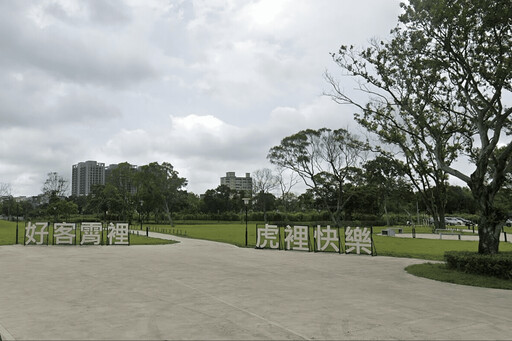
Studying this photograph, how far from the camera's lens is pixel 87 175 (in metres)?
114

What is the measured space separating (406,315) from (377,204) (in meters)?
47.2

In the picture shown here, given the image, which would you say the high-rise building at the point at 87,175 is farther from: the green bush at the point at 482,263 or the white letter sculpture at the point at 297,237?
the green bush at the point at 482,263

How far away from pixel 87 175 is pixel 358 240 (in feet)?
368

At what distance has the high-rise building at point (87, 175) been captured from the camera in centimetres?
11369

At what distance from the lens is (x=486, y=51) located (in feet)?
36.3

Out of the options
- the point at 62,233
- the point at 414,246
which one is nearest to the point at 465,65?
the point at 414,246

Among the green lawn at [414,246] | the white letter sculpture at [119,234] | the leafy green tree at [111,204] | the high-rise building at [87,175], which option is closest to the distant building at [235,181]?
the high-rise building at [87,175]

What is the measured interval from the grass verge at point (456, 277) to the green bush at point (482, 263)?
7.0 inches

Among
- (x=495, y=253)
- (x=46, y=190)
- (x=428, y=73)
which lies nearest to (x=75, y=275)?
(x=495, y=253)

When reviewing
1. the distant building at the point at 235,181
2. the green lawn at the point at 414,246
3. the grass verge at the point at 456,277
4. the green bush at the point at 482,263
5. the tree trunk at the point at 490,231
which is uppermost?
the distant building at the point at 235,181

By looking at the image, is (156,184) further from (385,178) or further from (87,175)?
(87,175)

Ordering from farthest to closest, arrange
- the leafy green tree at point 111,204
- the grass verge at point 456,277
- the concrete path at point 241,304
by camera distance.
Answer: the leafy green tree at point 111,204 → the grass verge at point 456,277 → the concrete path at point 241,304

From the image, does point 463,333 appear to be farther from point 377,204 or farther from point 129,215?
point 129,215

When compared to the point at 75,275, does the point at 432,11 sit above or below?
above
